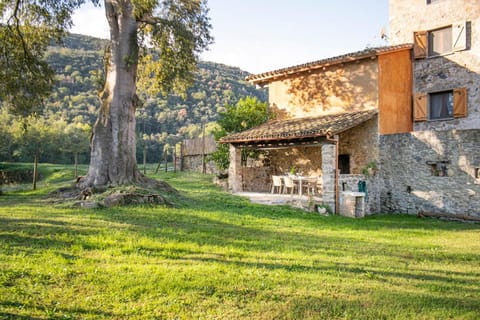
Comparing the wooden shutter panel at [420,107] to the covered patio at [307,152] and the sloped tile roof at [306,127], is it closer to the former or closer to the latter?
the covered patio at [307,152]

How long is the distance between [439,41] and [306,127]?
7.25 m

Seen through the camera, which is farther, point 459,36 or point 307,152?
point 307,152

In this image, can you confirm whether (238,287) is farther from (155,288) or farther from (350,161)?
(350,161)

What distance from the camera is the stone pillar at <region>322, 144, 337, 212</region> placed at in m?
11.7

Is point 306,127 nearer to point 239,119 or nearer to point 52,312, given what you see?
point 239,119

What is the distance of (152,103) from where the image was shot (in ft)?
147

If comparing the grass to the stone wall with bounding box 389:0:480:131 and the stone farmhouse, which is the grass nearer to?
the stone farmhouse

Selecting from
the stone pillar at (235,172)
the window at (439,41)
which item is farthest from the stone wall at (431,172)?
the stone pillar at (235,172)

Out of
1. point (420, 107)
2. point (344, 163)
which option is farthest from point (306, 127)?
point (420, 107)

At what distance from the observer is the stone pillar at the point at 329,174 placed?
38.5 ft

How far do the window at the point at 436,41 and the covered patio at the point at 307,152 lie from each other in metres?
4.27

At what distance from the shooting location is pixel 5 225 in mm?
7098

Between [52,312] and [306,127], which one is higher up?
[306,127]

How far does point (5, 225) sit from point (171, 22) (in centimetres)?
838
